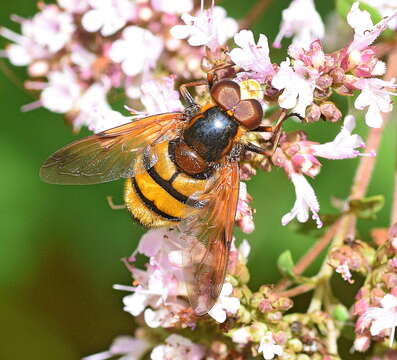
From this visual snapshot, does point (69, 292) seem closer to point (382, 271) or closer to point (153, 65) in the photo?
point (153, 65)

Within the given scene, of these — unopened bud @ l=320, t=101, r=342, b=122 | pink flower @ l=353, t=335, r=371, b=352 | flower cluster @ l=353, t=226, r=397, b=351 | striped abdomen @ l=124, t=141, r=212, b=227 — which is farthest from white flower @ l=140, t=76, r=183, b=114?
pink flower @ l=353, t=335, r=371, b=352

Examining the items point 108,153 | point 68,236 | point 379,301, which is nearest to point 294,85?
point 108,153

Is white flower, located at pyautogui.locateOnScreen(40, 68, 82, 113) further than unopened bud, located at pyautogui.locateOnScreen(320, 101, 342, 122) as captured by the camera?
Yes

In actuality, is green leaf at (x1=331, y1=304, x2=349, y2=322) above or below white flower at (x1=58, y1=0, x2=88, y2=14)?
below

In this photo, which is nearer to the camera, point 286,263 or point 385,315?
point 385,315

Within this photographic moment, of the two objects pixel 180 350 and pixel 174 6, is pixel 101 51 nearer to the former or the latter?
pixel 174 6

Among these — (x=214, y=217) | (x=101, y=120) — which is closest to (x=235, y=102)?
(x=214, y=217)

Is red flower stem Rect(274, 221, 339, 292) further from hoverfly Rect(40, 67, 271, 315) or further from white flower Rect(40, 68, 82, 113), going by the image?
white flower Rect(40, 68, 82, 113)

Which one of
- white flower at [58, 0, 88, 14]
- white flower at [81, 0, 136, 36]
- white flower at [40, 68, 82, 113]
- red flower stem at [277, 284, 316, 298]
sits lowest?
red flower stem at [277, 284, 316, 298]
